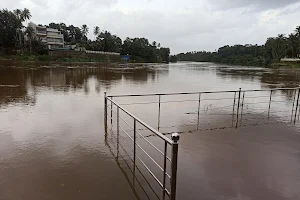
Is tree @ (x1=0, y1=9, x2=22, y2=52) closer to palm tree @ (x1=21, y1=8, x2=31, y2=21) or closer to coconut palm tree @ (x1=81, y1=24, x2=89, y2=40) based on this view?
palm tree @ (x1=21, y1=8, x2=31, y2=21)

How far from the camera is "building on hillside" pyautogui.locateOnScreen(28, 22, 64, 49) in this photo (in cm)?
6444

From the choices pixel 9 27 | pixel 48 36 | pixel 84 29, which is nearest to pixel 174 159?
pixel 9 27

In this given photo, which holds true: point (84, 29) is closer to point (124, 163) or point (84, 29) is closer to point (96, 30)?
point (96, 30)

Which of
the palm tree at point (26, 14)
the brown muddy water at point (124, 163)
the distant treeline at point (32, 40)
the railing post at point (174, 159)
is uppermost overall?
the palm tree at point (26, 14)

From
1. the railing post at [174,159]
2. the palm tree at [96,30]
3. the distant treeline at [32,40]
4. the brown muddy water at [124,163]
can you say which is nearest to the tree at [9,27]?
the distant treeline at [32,40]

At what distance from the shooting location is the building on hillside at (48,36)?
211 ft

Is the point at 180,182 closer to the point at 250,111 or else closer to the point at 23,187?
the point at 23,187

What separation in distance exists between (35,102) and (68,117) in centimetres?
315

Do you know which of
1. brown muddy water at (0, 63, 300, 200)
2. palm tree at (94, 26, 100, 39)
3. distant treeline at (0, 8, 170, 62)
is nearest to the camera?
brown muddy water at (0, 63, 300, 200)

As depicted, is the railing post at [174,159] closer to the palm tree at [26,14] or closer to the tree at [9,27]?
the tree at [9,27]

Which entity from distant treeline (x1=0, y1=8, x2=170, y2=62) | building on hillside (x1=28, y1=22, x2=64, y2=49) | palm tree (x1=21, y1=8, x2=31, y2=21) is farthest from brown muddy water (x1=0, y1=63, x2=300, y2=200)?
palm tree (x1=21, y1=8, x2=31, y2=21)

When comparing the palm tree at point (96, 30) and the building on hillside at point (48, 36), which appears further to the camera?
the palm tree at point (96, 30)

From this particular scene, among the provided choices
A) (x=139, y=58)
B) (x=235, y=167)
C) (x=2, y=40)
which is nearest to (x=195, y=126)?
(x=235, y=167)

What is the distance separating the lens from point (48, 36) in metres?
67.1
